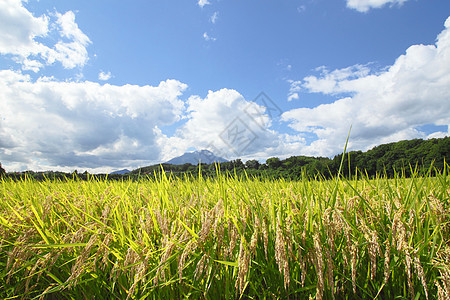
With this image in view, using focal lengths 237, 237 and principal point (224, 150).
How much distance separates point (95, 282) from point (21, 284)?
106 centimetres

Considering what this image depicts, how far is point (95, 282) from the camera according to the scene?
239cm

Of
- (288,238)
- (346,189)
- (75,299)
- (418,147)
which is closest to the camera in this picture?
(288,238)

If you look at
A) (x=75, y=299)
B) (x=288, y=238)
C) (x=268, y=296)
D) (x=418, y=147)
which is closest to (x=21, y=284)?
(x=75, y=299)

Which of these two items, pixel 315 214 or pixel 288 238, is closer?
pixel 288 238

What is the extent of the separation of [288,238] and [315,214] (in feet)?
1.30

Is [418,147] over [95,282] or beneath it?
over

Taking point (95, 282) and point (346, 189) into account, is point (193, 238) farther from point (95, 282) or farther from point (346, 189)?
point (346, 189)

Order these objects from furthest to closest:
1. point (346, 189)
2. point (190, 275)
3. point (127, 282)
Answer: point (346, 189)
point (127, 282)
point (190, 275)

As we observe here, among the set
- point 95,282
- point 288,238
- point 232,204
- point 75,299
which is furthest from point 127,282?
point 288,238

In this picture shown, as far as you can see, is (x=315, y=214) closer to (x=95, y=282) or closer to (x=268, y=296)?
(x=268, y=296)

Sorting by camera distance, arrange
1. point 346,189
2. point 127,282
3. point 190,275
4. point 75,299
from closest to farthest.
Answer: point 190,275, point 127,282, point 75,299, point 346,189

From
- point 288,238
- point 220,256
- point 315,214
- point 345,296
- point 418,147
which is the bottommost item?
point 345,296

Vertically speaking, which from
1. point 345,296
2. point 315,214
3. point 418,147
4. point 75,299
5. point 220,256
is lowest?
point 75,299

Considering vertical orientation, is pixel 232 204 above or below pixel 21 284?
above
